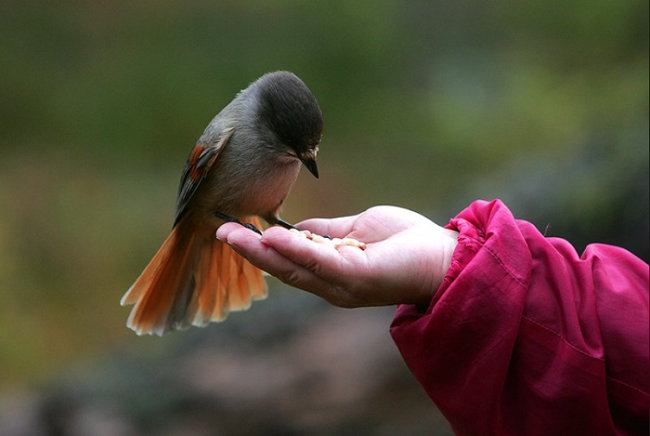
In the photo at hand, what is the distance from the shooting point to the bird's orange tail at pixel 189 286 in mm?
3648

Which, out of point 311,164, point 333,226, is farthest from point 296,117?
point 333,226

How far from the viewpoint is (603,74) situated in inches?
256

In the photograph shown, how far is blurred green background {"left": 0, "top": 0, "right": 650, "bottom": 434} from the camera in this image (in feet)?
21.2

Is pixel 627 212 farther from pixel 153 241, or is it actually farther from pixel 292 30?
pixel 153 241

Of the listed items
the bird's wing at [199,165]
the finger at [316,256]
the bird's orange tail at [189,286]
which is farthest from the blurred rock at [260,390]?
the finger at [316,256]

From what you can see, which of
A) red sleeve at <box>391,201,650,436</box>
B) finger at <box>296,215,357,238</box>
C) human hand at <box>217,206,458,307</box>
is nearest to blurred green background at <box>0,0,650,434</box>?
finger at <box>296,215,357,238</box>

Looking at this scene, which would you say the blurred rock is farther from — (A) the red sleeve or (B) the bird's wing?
(A) the red sleeve

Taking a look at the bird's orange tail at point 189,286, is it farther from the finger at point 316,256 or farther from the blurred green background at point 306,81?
the blurred green background at point 306,81

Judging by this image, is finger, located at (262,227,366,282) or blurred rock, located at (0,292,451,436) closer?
finger, located at (262,227,366,282)

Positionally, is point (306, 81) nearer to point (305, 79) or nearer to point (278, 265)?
point (305, 79)

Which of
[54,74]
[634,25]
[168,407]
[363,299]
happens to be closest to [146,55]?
[54,74]

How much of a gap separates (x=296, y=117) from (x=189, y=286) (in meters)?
1.08

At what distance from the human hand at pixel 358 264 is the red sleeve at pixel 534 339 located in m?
0.24

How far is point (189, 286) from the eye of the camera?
12.3ft
